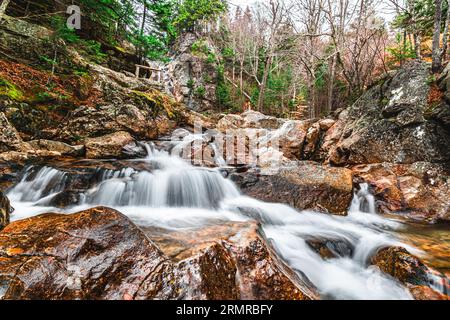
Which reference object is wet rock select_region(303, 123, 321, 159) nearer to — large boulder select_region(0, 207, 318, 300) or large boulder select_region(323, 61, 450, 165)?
large boulder select_region(323, 61, 450, 165)

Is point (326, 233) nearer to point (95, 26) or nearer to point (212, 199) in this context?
point (212, 199)

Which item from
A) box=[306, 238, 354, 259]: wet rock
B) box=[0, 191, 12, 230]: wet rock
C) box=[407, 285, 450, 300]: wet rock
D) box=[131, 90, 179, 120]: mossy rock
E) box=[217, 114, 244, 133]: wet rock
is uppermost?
box=[131, 90, 179, 120]: mossy rock

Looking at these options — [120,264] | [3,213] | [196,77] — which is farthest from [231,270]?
[196,77]

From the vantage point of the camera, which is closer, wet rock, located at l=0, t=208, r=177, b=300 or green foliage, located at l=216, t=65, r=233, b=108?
wet rock, located at l=0, t=208, r=177, b=300

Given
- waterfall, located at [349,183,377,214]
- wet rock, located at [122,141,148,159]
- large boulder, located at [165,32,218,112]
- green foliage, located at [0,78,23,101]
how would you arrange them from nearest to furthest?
waterfall, located at [349,183,377,214], green foliage, located at [0,78,23,101], wet rock, located at [122,141,148,159], large boulder, located at [165,32,218,112]

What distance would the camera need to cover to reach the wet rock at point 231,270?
1.88 meters

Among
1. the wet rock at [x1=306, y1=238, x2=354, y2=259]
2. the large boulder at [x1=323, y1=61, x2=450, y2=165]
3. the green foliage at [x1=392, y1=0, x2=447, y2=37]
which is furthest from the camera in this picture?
the green foliage at [x1=392, y1=0, x2=447, y2=37]

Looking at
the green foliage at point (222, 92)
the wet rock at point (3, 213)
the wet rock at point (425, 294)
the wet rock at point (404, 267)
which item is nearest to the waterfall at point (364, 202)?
the wet rock at point (404, 267)

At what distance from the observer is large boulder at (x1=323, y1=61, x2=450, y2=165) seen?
594 cm

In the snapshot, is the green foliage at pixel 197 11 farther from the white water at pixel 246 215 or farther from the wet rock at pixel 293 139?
the white water at pixel 246 215

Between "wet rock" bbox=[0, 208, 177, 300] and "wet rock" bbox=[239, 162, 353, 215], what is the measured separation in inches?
163

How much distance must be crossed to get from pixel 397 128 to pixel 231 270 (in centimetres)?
688

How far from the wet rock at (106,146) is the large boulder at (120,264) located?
194 inches

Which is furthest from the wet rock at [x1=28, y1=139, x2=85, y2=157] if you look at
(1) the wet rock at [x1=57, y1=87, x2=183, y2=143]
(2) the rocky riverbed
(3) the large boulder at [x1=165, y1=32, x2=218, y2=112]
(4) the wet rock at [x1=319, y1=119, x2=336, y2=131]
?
(3) the large boulder at [x1=165, y1=32, x2=218, y2=112]
